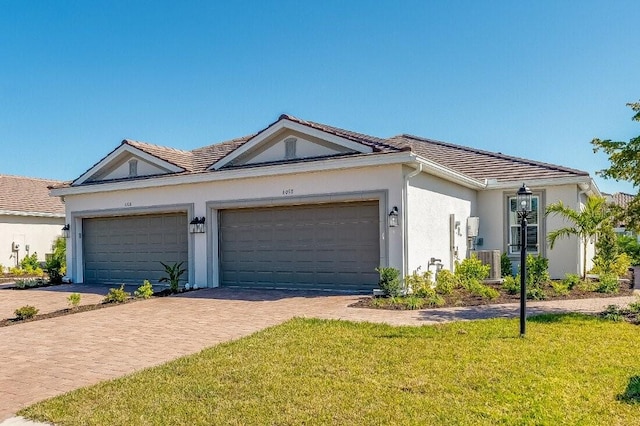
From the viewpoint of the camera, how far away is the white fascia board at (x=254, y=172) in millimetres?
11156

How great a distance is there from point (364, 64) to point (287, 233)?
5844 millimetres

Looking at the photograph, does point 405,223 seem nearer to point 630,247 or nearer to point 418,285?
point 418,285

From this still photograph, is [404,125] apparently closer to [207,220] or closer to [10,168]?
[207,220]

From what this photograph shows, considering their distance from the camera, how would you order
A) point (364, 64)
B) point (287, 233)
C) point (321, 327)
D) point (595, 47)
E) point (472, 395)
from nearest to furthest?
point (472, 395), point (321, 327), point (595, 47), point (287, 233), point (364, 64)

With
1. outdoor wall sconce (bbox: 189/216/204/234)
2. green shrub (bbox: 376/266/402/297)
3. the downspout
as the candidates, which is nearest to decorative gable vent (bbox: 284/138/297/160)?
outdoor wall sconce (bbox: 189/216/204/234)

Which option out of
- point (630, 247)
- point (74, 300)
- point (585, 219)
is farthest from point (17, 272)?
point (630, 247)

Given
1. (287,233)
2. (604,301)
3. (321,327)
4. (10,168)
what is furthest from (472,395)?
(10,168)

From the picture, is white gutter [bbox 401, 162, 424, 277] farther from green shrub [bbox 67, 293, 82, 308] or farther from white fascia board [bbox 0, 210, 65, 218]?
white fascia board [bbox 0, 210, 65, 218]

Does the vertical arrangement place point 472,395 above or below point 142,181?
below

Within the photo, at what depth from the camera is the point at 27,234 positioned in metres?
23.7

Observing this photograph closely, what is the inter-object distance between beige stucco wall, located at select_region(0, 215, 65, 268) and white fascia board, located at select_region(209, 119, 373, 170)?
15.2 meters

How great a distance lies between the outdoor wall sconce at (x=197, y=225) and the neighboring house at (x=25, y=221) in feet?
46.2

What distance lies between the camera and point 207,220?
541 inches

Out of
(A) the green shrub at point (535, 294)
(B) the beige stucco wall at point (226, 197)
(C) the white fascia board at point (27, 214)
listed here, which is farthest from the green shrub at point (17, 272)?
(A) the green shrub at point (535, 294)
